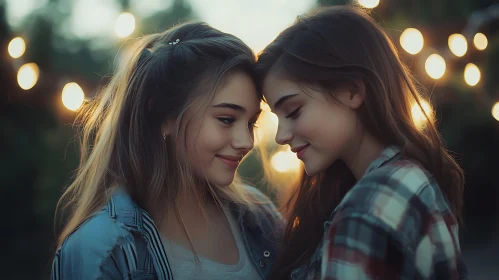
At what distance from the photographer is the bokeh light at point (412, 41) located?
2.94m

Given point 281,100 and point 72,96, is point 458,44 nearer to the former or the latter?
point 281,100

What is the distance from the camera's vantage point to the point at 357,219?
144cm

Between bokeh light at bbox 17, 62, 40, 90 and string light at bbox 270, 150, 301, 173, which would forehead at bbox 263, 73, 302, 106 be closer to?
string light at bbox 270, 150, 301, 173

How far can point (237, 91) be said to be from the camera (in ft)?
6.48

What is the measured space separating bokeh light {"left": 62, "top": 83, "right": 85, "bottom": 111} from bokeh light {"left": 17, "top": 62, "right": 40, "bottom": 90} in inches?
7.6

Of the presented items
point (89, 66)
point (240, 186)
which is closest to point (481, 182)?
point (240, 186)

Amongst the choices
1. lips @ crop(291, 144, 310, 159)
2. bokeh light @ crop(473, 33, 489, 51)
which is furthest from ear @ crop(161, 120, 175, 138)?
bokeh light @ crop(473, 33, 489, 51)

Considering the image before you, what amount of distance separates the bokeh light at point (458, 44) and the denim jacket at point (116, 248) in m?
2.05

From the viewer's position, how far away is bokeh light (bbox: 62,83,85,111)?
2934 millimetres

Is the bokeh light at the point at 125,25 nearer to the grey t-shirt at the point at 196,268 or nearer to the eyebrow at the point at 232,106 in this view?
the eyebrow at the point at 232,106

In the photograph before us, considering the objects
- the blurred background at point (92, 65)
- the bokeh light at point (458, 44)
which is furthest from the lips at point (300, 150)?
the bokeh light at point (458, 44)

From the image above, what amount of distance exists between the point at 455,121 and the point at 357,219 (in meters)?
2.58

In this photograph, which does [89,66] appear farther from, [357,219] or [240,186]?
[357,219]

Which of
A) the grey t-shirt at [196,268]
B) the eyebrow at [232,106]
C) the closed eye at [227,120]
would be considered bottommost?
the grey t-shirt at [196,268]
